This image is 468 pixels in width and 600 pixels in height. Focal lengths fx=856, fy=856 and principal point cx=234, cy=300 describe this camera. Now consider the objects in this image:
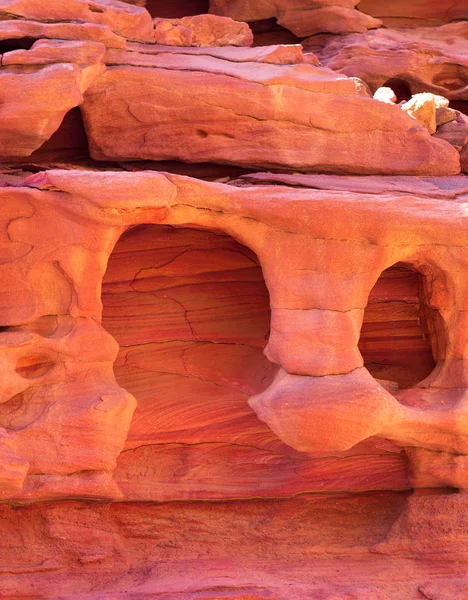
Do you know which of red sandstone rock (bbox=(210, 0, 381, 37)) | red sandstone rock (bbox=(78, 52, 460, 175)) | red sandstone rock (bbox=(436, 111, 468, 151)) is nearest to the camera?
red sandstone rock (bbox=(78, 52, 460, 175))

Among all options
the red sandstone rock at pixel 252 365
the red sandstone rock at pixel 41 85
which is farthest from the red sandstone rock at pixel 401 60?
the red sandstone rock at pixel 41 85

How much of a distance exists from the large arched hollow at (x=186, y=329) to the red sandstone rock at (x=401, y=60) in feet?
7.88

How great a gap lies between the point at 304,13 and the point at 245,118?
248 cm

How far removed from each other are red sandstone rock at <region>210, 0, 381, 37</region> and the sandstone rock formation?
4.65ft

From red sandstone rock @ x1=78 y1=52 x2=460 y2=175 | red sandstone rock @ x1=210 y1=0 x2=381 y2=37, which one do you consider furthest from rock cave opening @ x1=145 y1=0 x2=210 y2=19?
red sandstone rock @ x1=78 y1=52 x2=460 y2=175

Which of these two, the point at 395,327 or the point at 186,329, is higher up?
the point at 186,329

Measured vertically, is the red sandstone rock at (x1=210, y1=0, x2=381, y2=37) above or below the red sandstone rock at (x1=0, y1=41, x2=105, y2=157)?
below

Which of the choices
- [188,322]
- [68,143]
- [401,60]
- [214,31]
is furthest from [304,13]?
[188,322]

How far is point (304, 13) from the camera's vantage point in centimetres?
778

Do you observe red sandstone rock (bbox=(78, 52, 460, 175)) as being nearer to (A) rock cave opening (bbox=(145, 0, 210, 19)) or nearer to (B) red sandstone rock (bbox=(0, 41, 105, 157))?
(B) red sandstone rock (bbox=(0, 41, 105, 157))

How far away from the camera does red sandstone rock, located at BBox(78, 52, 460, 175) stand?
5.71m

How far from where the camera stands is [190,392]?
6.00 m

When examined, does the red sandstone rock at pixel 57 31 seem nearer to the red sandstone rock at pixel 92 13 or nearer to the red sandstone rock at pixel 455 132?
the red sandstone rock at pixel 92 13

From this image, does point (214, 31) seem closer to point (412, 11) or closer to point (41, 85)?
point (41, 85)
